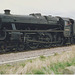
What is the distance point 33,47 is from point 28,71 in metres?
7.23

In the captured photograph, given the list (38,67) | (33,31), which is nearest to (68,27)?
(33,31)

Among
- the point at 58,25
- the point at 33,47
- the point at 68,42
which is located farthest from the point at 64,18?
the point at 33,47

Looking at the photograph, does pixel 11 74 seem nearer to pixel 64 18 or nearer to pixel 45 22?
pixel 45 22

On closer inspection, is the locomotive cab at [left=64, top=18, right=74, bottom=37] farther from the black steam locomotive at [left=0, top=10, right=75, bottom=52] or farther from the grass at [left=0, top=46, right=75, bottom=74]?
the grass at [left=0, top=46, right=75, bottom=74]

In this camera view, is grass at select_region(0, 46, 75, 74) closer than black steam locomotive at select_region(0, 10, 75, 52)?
Yes

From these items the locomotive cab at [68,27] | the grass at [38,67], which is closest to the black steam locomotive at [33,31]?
the locomotive cab at [68,27]

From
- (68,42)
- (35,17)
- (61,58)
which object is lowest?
(68,42)

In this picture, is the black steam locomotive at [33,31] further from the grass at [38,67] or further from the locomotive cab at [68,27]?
the grass at [38,67]

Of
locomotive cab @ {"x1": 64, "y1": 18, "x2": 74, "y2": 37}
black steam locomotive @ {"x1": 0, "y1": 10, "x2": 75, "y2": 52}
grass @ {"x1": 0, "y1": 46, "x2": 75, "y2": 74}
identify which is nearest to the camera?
grass @ {"x1": 0, "y1": 46, "x2": 75, "y2": 74}

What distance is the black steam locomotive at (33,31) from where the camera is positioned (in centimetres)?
1199

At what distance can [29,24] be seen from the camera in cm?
1369

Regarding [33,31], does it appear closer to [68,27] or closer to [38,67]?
[68,27]

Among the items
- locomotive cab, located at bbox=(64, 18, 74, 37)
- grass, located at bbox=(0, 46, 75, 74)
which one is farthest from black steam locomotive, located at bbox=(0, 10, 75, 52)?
grass, located at bbox=(0, 46, 75, 74)

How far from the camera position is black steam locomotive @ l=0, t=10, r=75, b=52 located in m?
12.0
